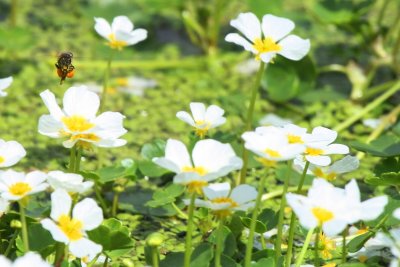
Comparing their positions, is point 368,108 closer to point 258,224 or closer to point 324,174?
point 324,174

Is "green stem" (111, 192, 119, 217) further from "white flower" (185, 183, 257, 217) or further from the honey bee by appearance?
"white flower" (185, 183, 257, 217)

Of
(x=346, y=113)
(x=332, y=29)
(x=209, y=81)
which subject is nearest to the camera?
(x=346, y=113)

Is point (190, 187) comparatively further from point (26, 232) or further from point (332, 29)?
point (332, 29)

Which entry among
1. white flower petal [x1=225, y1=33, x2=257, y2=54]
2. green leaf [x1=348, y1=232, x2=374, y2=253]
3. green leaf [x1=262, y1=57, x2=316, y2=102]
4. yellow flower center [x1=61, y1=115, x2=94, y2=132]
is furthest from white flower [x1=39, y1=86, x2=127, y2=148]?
green leaf [x1=262, y1=57, x2=316, y2=102]

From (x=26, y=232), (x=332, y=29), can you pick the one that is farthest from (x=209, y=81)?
(x=26, y=232)

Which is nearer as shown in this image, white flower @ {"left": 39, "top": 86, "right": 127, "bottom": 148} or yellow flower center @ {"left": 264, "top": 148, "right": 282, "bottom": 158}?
yellow flower center @ {"left": 264, "top": 148, "right": 282, "bottom": 158}

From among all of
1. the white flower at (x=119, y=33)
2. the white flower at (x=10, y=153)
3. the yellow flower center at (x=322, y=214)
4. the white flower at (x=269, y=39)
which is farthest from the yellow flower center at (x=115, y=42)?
the yellow flower center at (x=322, y=214)

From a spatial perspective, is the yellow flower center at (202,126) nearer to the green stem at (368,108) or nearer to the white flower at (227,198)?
the white flower at (227,198)
